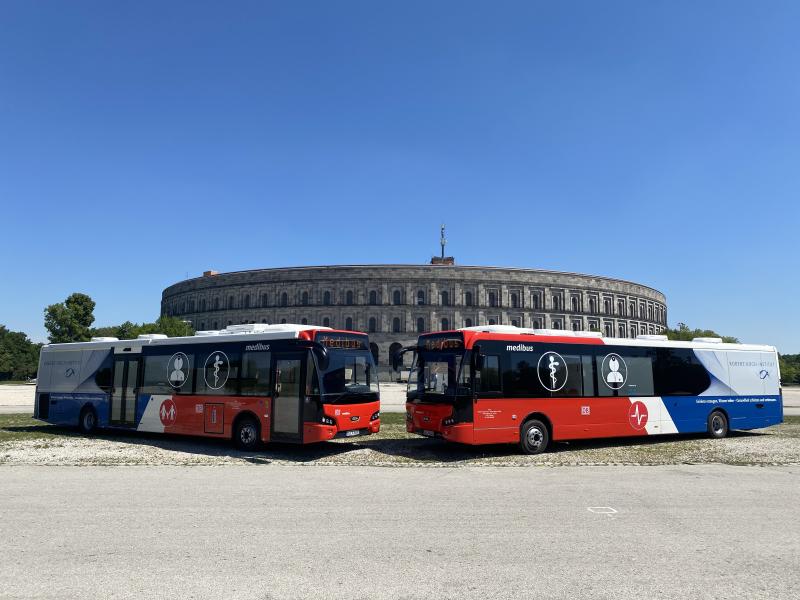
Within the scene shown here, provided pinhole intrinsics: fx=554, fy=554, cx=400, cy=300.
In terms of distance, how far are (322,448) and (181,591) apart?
9.62 meters

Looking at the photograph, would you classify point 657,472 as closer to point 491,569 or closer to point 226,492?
point 491,569

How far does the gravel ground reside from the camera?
12.5 metres

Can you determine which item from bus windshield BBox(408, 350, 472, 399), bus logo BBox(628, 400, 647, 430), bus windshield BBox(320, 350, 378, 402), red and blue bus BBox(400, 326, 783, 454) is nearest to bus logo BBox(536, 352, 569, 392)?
red and blue bus BBox(400, 326, 783, 454)

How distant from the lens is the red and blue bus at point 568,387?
1294 centimetres

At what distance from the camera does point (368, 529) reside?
7004mm

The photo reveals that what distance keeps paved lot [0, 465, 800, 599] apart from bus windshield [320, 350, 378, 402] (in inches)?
99.5

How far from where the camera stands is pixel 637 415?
15109 millimetres

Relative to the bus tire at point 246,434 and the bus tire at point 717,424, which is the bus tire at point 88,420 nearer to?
the bus tire at point 246,434

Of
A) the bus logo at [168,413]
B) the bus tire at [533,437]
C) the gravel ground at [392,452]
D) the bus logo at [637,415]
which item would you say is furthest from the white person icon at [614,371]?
the bus logo at [168,413]

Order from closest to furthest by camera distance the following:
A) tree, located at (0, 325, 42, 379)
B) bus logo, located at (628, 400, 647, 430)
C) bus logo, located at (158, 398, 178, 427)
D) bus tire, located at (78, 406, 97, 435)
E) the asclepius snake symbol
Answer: the asclepius snake symbol → bus logo, located at (628, 400, 647, 430) → bus logo, located at (158, 398, 178, 427) → bus tire, located at (78, 406, 97, 435) → tree, located at (0, 325, 42, 379)

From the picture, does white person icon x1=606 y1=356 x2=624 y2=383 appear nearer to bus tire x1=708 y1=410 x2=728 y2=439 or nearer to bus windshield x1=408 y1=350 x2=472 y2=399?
bus tire x1=708 y1=410 x2=728 y2=439

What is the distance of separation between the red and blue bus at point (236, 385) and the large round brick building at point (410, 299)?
206 ft

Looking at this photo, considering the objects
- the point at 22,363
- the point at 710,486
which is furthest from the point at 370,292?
the point at 710,486

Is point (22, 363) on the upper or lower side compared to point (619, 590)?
upper
